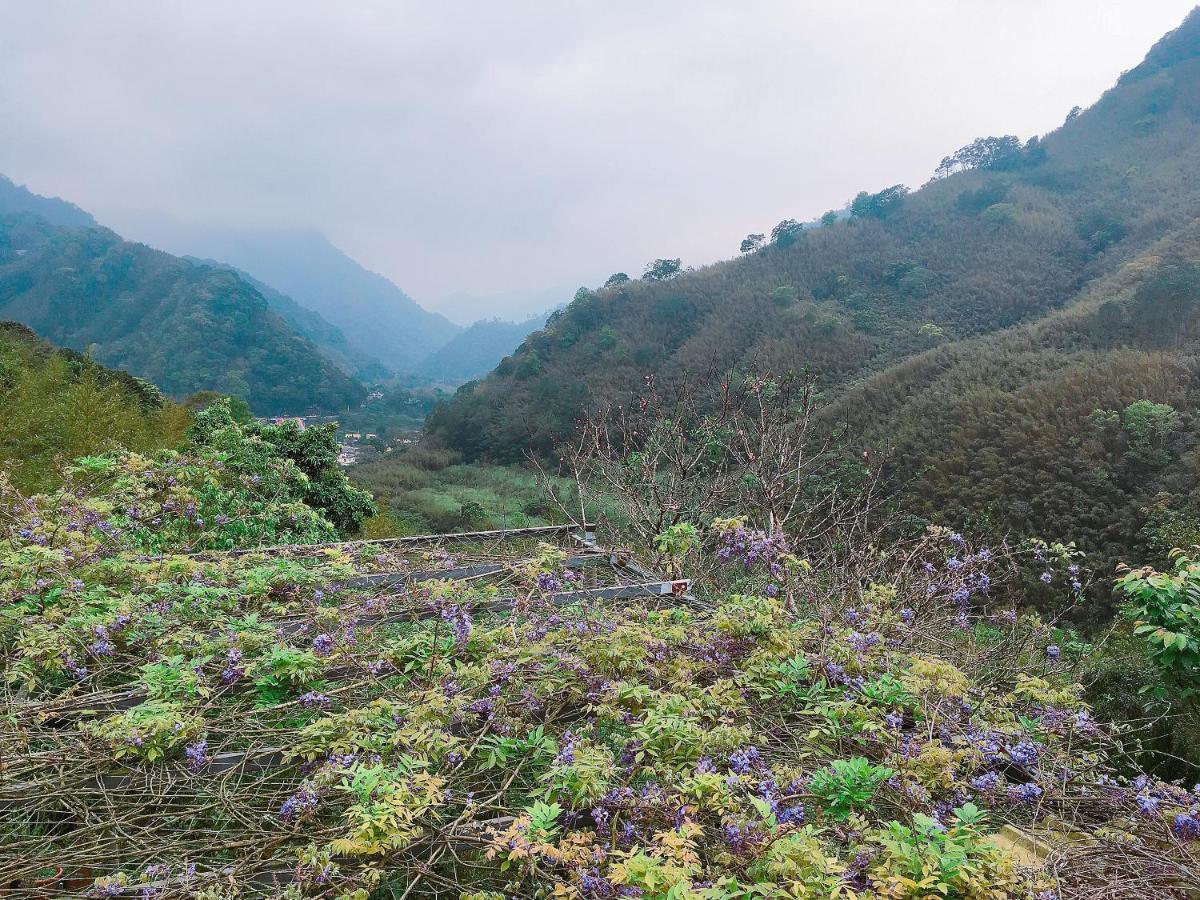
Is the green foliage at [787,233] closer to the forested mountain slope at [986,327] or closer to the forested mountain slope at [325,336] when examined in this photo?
the forested mountain slope at [986,327]

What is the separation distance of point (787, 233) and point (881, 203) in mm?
6608

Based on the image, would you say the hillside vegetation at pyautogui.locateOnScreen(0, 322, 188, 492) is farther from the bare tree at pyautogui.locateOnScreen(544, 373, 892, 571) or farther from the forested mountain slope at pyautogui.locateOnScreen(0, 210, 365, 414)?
the forested mountain slope at pyautogui.locateOnScreen(0, 210, 365, 414)

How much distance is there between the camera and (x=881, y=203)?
129 feet

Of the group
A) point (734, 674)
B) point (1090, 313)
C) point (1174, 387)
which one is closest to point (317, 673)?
point (734, 674)

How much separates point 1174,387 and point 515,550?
1448 centimetres

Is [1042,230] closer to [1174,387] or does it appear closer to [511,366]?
[1174,387]

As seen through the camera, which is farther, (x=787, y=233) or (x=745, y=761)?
(x=787, y=233)

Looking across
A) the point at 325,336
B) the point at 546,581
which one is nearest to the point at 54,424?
the point at 546,581

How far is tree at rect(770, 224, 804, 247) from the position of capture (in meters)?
38.5

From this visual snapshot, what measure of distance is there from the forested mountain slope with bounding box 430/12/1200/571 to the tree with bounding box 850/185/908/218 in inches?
4.5

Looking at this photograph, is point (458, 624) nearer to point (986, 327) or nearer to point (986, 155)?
point (986, 327)

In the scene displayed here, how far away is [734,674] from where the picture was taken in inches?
115

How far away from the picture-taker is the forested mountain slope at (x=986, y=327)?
12352 mm

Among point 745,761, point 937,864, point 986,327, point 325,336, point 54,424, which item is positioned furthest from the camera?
point 325,336
